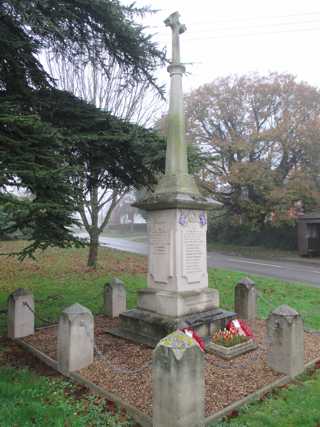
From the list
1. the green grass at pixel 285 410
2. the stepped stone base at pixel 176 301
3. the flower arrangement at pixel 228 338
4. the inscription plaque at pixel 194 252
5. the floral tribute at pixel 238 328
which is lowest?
the green grass at pixel 285 410

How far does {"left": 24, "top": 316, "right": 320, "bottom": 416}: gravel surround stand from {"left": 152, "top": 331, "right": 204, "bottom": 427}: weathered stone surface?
1.25 ft

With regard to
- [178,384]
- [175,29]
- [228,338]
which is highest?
[175,29]

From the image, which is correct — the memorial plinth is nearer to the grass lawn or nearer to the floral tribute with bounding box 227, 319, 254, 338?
the floral tribute with bounding box 227, 319, 254, 338

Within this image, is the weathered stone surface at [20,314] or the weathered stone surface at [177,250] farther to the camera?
the weathered stone surface at [20,314]

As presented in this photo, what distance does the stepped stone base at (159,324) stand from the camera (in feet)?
18.0

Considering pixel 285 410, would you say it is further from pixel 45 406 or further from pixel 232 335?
pixel 45 406

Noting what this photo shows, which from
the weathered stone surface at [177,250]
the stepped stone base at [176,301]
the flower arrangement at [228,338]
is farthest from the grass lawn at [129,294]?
the weathered stone surface at [177,250]

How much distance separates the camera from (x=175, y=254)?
5762 millimetres

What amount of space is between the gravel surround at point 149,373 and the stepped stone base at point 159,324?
17 cm

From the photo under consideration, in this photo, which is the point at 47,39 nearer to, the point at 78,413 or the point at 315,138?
the point at 78,413

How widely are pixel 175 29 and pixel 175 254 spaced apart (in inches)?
169

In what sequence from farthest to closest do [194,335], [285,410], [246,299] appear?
[246,299]
[194,335]
[285,410]

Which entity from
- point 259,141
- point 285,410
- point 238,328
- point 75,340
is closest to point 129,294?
point 238,328

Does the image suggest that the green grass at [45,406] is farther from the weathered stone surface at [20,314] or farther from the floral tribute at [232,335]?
the floral tribute at [232,335]
